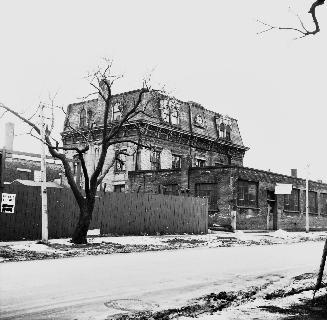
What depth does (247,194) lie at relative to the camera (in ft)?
111

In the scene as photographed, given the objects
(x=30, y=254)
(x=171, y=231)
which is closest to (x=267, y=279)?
(x=30, y=254)

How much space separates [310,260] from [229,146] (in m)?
33.4

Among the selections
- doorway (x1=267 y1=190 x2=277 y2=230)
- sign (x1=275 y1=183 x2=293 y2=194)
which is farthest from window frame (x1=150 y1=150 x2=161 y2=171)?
sign (x1=275 y1=183 x2=293 y2=194)

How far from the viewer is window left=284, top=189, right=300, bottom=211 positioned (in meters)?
37.3

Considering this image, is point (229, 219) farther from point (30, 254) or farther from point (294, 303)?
point (294, 303)

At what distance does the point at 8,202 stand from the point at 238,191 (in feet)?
64.0

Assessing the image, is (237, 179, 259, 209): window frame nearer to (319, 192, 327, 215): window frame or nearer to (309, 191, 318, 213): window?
(309, 191, 318, 213): window

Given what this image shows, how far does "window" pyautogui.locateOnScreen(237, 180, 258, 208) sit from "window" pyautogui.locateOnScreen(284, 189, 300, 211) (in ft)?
13.5

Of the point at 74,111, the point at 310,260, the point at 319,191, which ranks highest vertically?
the point at 74,111

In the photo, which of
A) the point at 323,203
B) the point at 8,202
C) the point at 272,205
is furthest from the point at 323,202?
the point at 8,202

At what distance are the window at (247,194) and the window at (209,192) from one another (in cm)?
163

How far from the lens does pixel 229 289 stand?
7488 millimetres

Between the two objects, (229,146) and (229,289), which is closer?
(229,289)

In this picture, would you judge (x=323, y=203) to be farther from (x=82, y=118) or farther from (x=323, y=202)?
(x=82, y=118)
